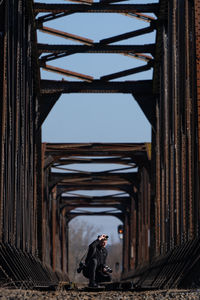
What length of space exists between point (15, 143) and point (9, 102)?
202 cm

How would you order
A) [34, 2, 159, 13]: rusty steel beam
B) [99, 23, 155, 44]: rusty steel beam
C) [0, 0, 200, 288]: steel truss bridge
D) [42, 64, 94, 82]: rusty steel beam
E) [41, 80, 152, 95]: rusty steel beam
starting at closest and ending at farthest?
[0, 0, 200, 288]: steel truss bridge < [34, 2, 159, 13]: rusty steel beam < [99, 23, 155, 44]: rusty steel beam < [42, 64, 94, 82]: rusty steel beam < [41, 80, 152, 95]: rusty steel beam

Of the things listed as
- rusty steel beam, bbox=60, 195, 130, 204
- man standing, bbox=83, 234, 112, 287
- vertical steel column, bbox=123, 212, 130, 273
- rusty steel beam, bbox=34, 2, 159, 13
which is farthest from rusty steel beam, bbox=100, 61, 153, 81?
vertical steel column, bbox=123, 212, 130, 273

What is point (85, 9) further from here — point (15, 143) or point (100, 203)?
point (100, 203)

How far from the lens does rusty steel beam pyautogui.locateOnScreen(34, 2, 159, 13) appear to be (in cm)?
2211

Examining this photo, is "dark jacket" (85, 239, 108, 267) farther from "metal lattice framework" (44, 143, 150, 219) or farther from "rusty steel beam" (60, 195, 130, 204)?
"rusty steel beam" (60, 195, 130, 204)

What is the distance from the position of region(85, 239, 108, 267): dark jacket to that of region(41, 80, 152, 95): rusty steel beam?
10.3m

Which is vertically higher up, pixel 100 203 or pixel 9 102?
pixel 9 102

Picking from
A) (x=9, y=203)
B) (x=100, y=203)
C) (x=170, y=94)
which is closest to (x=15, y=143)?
(x=9, y=203)

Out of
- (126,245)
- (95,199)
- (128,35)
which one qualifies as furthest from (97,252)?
(126,245)

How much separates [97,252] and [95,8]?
336 inches

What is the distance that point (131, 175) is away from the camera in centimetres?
4203

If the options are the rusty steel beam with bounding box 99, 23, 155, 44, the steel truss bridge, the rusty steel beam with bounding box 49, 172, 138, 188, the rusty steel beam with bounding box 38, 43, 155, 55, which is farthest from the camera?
the rusty steel beam with bounding box 49, 172, 138, 188

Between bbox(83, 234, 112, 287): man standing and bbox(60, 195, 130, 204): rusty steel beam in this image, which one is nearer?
bbox(83, 234, 112, 287): man standing

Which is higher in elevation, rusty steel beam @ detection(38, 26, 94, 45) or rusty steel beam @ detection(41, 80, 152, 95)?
rusty steel beam @ detection(38, 26, 94, 45)
